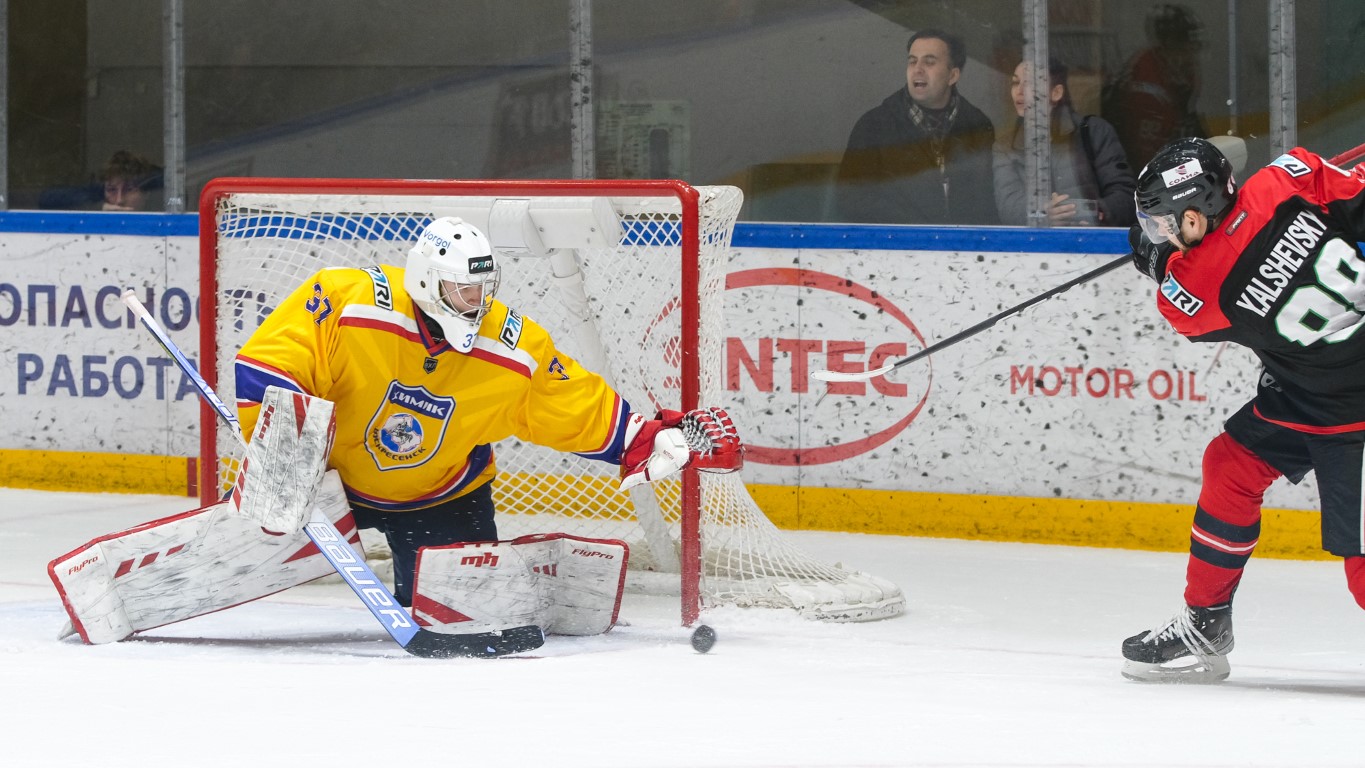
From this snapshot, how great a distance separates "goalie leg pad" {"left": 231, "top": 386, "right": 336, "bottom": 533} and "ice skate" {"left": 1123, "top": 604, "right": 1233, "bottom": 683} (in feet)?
5.29

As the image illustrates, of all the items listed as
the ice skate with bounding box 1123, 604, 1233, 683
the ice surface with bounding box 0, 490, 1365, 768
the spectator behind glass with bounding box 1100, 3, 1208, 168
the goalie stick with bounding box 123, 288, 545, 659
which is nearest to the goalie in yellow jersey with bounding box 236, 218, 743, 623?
the goalie stick with bounding box 123, 288, 545, 659

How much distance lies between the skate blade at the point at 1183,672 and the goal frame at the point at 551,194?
971 mm

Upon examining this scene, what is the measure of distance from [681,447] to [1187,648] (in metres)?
1.06

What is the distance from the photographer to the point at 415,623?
326 cm

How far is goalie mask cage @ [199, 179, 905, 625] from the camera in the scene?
12.4 feet

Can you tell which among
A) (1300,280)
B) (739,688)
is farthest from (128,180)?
(1300,280)

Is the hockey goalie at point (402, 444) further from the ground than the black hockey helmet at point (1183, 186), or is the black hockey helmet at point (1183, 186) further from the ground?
the black hockey helmet at point (1183, 186)

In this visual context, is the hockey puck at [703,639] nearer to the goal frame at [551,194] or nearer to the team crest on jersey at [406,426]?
the goal frame at [551,194]

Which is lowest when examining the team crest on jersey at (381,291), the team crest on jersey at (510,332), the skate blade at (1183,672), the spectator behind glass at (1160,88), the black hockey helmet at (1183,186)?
the skate blade at (1183,672)

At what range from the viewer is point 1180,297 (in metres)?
3.01

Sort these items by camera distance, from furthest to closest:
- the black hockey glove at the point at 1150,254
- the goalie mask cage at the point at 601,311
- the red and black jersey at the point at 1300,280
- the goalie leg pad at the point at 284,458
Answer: the goalie mask cage at the point at 601,311
the goalie leg pad at the point at 284,458
the black hockey glove at the point at 1150,254
the red and black jersey at the point at 1300,280

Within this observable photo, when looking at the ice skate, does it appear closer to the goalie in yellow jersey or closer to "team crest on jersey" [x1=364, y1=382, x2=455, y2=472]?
the goalie in yellow jersey

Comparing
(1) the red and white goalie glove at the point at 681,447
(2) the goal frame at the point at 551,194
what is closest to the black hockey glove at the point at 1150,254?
(1) the red and white goalie glove at the point at 681,447

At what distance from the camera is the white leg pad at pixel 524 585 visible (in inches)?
132
